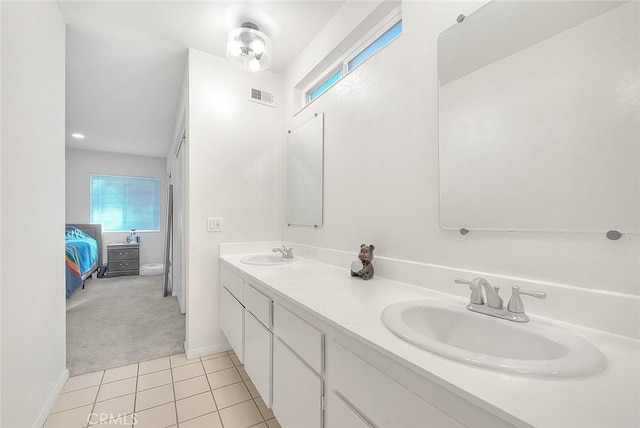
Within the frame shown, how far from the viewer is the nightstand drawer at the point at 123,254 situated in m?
5.14

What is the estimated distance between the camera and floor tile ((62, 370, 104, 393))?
183 cm

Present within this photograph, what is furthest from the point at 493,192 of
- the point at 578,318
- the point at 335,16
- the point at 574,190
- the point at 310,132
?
the point at 335,16

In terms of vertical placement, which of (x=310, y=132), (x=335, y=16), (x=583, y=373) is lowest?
(x=583, y=373)

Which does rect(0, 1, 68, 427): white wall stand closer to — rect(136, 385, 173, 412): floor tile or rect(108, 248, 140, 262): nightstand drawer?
rect(136, 385, 173, 412): floor tile

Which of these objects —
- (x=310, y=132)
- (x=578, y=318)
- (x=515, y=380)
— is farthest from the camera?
(x=310, y=132)

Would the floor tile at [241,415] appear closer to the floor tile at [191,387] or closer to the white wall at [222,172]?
the floor tile at [191,387]

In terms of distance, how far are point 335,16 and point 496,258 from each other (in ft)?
6.17

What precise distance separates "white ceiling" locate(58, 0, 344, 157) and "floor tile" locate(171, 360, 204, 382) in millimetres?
2611

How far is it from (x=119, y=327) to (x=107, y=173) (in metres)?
4.12

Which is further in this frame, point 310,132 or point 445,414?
point 310,132

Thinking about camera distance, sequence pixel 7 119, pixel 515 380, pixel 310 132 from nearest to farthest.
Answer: pixel 515 380 < pixel 7 119 < pixel 310 132

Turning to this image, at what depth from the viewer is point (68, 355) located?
7.33 feet

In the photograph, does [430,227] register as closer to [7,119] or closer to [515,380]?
[515,380]

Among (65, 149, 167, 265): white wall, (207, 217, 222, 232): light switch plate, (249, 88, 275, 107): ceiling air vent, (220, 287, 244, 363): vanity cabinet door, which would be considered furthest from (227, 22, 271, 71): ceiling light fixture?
(65, 149, 167, 265): white wall
